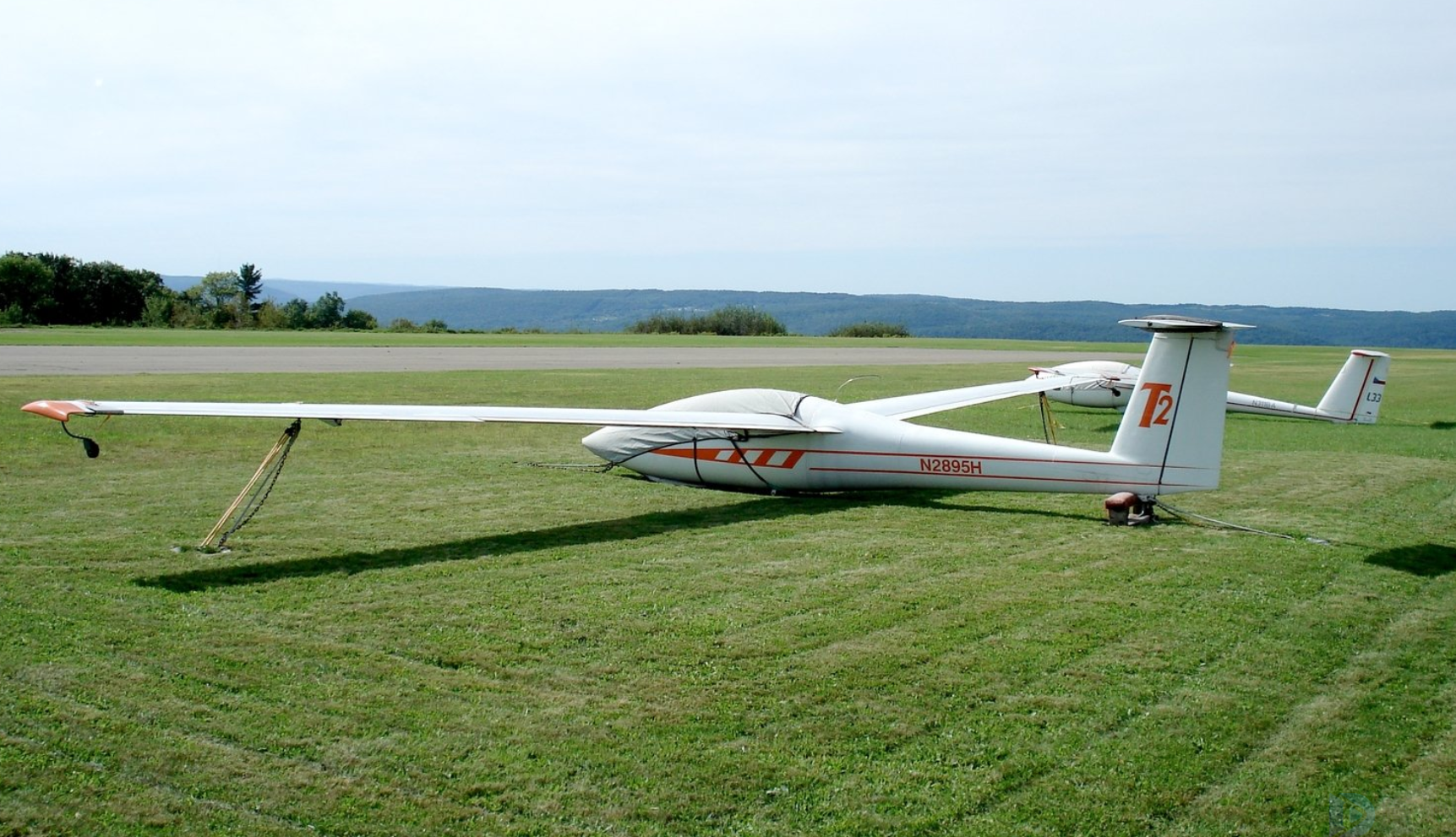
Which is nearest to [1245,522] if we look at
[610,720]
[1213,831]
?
[1213,831]

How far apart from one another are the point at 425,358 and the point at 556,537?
113 ft

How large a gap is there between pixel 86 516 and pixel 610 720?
7613mm

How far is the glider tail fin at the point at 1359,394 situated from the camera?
66.5 feet

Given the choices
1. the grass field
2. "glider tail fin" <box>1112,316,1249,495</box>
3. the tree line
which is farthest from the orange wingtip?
the tree line

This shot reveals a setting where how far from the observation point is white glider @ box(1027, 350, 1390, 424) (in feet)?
66.6

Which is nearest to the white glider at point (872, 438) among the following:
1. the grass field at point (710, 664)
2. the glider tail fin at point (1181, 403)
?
the glider tail fin at point (1181, 403)

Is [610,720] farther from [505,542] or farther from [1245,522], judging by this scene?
[1245,522]

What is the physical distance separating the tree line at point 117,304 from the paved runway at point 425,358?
4826 cm

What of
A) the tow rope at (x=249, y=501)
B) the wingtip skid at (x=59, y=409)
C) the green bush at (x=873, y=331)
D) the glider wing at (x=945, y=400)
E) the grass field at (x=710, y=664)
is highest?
the green bush at (x=873, y=331)

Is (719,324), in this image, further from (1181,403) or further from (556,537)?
(1181,403)

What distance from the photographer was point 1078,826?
4.65m

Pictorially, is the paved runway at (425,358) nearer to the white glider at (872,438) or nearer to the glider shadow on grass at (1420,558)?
the white glider at (872,438)

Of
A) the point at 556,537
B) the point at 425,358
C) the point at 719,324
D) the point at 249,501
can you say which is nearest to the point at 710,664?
the point at 556,537

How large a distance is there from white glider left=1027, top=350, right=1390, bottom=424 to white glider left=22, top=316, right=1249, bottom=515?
8545mm
